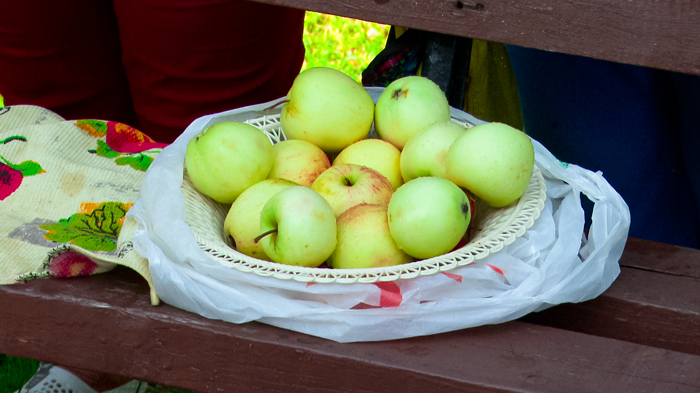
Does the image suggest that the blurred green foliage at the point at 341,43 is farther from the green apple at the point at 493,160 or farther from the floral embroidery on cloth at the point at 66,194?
the green apple at the point at 493,160

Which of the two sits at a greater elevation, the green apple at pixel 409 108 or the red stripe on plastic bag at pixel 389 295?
the green apple at pixel 409 108

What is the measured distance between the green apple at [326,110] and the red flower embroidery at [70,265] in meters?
0.49

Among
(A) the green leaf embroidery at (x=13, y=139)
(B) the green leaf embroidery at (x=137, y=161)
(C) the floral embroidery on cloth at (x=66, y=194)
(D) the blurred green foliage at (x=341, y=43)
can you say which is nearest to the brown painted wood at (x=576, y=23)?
A: (C) the floral embroidery on cloth at (x=66, y=194)

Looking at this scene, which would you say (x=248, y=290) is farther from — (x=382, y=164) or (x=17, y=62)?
(x=17, y=62)

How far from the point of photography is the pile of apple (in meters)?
0.91

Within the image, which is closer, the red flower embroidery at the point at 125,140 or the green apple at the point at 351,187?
the green apple at the point at 351,187

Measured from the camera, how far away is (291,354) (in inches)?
33.1

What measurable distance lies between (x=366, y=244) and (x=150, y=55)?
102 cm

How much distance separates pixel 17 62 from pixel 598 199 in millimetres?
1612

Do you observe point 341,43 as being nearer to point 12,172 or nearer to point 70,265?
point 12,172

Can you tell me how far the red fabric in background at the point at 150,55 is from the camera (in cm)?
154

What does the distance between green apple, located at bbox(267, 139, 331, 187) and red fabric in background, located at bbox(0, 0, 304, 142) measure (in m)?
0.53

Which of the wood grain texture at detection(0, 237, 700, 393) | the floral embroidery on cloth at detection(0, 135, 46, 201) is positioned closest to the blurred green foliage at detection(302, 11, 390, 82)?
the floral embroidery on cloth at detection(0, 135, 46, 201)

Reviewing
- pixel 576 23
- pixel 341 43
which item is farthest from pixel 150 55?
pixel 341 43
